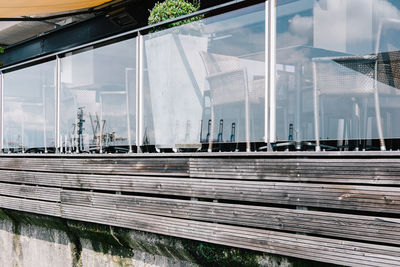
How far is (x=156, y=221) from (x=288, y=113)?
173cm

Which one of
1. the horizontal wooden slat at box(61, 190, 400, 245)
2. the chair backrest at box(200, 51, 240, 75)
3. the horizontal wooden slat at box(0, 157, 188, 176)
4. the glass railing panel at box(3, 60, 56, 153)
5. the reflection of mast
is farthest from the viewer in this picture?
the glass railing panel at box(3, 60, 56, 153)

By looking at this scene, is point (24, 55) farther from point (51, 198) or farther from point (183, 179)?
point (183, 179)

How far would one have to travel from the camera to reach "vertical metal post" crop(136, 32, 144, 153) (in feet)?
17.5

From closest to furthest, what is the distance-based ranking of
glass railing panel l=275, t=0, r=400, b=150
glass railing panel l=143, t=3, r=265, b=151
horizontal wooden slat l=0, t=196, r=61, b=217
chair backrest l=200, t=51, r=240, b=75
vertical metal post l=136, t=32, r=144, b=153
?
glass railing panel l=275, t=0, r=400, b=150 < glass railing panel l=143, t=3, r=265, b=151 < chair backrest l=200, t=51, r=240, b=75 < vertical metal post l=136, t=32, r=144, b=153 < horizontal wooden slat l=0, t=196, r=61, b=217

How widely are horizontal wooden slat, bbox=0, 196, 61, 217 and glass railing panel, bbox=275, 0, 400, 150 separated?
3508 millimetres

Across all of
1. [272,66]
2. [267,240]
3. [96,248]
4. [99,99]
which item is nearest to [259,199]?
[267,240]

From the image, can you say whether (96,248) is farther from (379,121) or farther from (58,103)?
(379,121)

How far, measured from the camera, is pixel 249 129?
167 inches

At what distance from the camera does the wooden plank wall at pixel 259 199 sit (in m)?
3.33

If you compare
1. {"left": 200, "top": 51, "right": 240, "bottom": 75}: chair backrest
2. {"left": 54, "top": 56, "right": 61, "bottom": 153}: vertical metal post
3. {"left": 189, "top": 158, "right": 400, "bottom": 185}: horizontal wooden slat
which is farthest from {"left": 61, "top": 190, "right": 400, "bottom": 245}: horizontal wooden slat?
{"left": 54, "top": 56, "right": 61, "bottom": 153}: vertical metal post

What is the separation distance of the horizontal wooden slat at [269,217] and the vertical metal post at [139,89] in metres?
0.60

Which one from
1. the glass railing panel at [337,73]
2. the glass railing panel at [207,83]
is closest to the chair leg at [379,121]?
the glass railing panel at [337,73]

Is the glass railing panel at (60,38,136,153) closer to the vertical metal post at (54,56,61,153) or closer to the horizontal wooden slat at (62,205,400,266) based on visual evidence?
the vertical metal post at (54,56,61,153)

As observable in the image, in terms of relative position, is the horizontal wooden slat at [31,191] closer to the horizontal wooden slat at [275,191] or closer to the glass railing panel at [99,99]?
the glass railing panel at [99,99]
